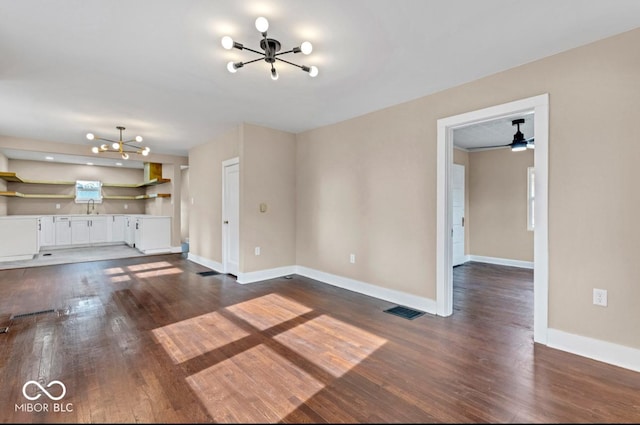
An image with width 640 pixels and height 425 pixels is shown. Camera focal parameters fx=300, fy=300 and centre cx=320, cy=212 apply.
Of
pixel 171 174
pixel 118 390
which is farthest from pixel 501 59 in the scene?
pixel 171 174

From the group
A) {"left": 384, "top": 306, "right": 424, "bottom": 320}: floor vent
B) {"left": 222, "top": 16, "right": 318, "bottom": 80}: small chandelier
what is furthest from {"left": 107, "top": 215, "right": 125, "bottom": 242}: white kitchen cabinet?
{"left": 384, "top": 306, "right": 424, "bottom": 320}: floor vent

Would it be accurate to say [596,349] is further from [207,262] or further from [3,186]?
Result: [3,186]

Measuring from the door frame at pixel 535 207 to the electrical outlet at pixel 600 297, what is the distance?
31 cm

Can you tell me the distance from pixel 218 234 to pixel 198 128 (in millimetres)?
1923

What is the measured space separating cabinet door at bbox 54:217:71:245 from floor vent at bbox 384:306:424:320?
9252 millimetres

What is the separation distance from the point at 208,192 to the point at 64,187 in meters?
6.10

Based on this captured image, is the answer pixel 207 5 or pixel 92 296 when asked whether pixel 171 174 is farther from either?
pixel 207 5

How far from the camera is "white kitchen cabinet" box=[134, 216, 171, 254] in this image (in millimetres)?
7547

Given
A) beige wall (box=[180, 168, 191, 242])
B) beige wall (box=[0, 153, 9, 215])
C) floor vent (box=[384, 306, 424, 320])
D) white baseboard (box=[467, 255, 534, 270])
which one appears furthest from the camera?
beige wall (box=[180, 168, 191, 242])

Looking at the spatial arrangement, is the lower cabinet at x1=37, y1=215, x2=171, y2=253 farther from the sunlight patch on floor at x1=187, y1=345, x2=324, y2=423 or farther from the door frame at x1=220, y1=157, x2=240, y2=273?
the sunlight patch on floor at x1=187, y1=345, x2=324, y2=423

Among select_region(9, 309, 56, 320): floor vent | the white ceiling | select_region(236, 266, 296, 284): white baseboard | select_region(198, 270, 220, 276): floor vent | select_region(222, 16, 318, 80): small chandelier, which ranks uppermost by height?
the white ceiling

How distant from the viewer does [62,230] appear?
27.3 feet

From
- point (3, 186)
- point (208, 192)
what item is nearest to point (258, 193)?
point (208, 192)

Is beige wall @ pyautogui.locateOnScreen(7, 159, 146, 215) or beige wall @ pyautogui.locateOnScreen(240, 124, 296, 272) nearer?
beige wall @ pyautogui.locateOnScreen(240, 124, 296, 272)
